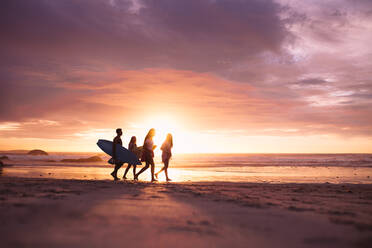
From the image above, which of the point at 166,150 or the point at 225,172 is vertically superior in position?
the point at 166,150

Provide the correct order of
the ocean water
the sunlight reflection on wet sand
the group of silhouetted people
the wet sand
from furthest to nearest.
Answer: the ocean water → the sunlight reflection on wet sand → the group of silhouetted people → the wet sand

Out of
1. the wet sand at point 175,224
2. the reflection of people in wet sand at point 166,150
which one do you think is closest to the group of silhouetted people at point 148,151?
the reflection of people in wet sand at point 166,150

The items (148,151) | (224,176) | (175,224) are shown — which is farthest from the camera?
(224,176)

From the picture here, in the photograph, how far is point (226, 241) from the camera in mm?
3230

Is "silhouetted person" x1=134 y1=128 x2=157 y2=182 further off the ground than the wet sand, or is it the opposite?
"silhouetted person" x1=134 y1=128 x2=157 y2=182

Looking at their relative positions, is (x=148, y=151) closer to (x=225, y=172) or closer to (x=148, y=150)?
(x=148, y=150)

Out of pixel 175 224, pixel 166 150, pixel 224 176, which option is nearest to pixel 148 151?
pixel 166 150

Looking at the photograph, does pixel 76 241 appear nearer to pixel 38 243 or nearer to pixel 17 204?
pixel 38 243

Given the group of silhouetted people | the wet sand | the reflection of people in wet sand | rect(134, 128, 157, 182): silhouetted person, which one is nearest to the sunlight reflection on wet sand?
the reflection of people in wet sand

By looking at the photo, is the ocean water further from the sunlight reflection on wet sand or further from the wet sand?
the wet sand

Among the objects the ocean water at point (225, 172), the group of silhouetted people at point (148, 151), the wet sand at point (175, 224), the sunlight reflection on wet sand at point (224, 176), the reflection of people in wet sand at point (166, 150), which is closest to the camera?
the wet sand at point (175, 224)

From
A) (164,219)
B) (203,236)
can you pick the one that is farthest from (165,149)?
(203,236)

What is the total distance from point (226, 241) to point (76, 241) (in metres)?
1.76

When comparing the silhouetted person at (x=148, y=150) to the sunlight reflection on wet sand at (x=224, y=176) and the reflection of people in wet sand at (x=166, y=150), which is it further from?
the sunlight reflection on wet sand at (x=224, y=176)
